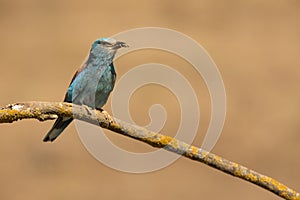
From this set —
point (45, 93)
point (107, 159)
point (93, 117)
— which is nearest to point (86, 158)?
point (107, 159)

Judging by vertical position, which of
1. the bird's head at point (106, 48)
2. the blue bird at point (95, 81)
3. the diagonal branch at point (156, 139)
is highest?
the bird's head at point (106, 48)

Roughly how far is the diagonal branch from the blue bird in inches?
43.2

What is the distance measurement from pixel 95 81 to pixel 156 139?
1233mm

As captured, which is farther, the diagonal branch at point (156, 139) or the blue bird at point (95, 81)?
the blue bird at point (95, 81)

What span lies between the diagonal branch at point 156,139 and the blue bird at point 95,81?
43.2 inches

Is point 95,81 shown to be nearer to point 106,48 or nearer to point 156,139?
point 106,48

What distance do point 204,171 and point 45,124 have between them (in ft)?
3.87

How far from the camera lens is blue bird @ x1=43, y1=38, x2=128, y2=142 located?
327 centimetres

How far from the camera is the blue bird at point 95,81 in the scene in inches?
129

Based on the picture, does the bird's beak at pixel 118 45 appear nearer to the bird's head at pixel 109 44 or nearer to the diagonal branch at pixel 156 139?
the bird's head at pixel 109 44

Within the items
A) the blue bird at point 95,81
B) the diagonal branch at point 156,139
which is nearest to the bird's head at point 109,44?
the blue bird at point 95,81

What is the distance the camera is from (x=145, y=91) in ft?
20.3

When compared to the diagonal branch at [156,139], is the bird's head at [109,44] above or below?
above

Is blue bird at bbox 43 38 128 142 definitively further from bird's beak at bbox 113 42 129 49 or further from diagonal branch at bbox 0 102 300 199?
diagonal branch at bbox 0 102 300 199
